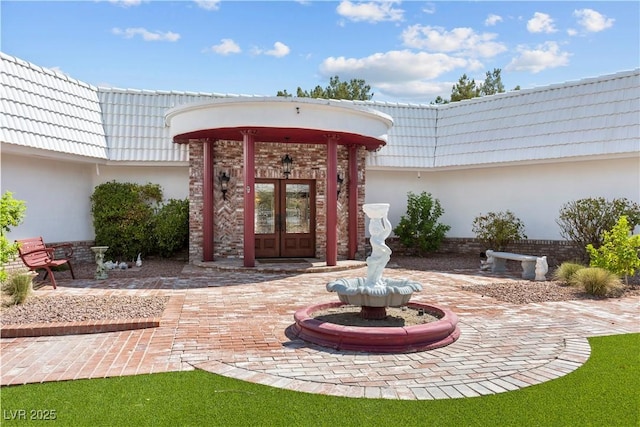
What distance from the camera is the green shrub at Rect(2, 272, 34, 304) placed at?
746cm

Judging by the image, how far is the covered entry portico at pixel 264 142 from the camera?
1132 cm

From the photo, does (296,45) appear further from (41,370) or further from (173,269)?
(41,370)

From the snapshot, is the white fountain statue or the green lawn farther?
the white fountain statue

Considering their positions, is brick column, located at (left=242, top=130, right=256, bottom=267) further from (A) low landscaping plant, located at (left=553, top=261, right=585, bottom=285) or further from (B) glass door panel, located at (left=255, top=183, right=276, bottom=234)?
(A) low landscaping plant, located at (left=553, top=261, right=585, bottom=285)

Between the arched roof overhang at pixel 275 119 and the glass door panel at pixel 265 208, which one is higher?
the arched roof overhang at pixel 275 119

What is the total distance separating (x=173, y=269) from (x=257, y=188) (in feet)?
10.8

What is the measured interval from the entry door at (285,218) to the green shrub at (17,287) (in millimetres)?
6709

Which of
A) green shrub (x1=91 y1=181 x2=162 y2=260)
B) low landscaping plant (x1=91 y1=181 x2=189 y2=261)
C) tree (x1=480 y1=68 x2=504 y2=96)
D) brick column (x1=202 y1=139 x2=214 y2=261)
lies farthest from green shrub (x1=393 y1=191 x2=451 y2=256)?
tree (x1=480 y1=68 x2=504 y2=96)

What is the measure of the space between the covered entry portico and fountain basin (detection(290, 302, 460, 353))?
6.12 m

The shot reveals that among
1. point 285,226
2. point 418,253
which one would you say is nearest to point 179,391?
point 285,226

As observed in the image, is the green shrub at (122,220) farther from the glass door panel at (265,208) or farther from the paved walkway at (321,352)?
the paved walkway at (321,352)

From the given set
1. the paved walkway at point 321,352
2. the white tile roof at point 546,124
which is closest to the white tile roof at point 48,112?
the paved walkway at point 321,352

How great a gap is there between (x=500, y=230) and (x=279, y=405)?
11840mm

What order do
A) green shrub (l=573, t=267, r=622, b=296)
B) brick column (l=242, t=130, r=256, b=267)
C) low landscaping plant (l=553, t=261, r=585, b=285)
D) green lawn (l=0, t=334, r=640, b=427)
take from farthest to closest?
1. brick column (l=242, t=130, r=256, b=267)
2. low landscaping plant (l=553, t=261, r=585, b=285)
3. green shrub (l=573, t=267, r=622, b=296)
4. green lawn (l=0, t=334, r=640, b=427)
